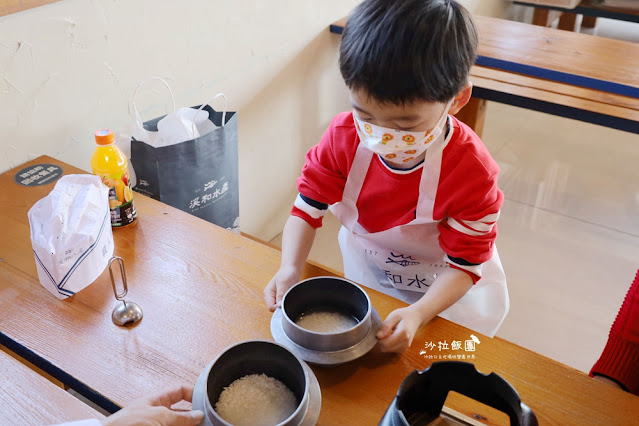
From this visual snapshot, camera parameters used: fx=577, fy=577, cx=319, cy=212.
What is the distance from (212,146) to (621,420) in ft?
3.59

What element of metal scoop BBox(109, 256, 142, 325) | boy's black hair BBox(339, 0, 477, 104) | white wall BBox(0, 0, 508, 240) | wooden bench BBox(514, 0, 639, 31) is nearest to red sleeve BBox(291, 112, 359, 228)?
boy's black hair BBox(339, 0, 477, 104)

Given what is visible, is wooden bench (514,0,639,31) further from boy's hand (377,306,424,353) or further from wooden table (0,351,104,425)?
wooden table (0,351,104,425)

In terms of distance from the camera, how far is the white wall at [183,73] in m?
1.31

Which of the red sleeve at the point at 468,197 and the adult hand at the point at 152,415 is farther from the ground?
the red sleeve at the point at 468,197

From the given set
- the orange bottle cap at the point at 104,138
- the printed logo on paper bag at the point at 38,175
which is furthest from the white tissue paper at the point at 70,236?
the printed logo on paper bag at the point at 38,175

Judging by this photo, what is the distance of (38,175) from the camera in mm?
1314

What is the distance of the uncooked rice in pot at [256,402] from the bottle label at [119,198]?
1.73ft

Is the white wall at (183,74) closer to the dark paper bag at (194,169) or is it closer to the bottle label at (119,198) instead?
the dark paper bag at (194,169)

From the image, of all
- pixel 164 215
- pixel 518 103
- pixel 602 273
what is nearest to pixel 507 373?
pixel 164 215

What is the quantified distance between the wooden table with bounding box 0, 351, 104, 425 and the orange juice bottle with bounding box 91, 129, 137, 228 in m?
0.40

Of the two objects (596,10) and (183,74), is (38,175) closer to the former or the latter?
(183,74)

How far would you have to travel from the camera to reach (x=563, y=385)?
2.78 feet

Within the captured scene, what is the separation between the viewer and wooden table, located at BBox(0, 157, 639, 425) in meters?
0.82

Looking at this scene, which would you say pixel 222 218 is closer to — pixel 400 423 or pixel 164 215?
pixel 164 215
